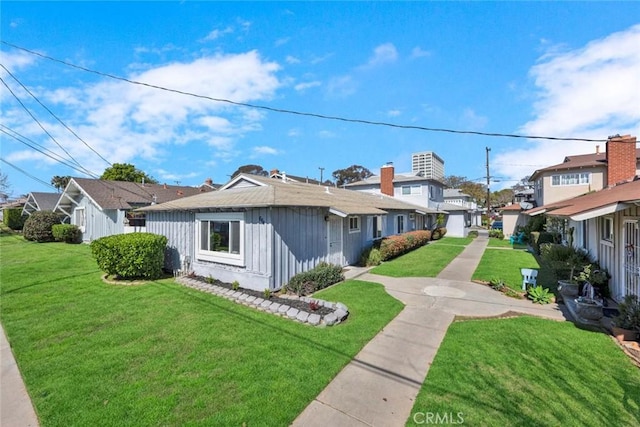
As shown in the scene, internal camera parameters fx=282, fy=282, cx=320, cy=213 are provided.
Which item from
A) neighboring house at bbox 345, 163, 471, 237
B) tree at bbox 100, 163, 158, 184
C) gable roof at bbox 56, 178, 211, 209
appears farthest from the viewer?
tree at bbox 100, 163, 158, 184

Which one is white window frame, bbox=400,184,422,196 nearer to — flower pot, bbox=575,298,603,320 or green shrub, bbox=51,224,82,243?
Answer: flower pot, bbox=575,298,603,320

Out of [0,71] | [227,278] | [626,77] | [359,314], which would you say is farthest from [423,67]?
[0,71]

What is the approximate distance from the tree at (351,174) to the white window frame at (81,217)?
5597 centimetres

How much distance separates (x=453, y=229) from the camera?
3166cm

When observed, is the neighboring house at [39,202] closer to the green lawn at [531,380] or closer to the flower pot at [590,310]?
the green lawn at [531,380]

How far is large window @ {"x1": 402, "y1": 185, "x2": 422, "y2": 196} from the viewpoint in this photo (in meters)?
29.5

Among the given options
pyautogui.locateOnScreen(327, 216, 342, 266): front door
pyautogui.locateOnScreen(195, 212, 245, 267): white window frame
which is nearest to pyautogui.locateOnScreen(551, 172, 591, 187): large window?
pyautogui.locateOnScreen(327, 216, 342, 266): front door

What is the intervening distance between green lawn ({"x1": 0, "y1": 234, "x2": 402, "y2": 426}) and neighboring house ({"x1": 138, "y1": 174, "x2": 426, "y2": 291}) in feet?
4.92

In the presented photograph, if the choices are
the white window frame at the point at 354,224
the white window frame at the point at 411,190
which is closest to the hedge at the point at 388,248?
the white window frame at the point at 354,224

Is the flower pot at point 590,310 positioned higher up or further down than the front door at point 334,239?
further down

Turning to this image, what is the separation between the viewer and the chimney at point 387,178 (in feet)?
101

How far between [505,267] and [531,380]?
10415 millimetres

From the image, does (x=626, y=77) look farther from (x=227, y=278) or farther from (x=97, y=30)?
(x=97, y=30)

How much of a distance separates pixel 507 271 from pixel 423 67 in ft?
31.1
